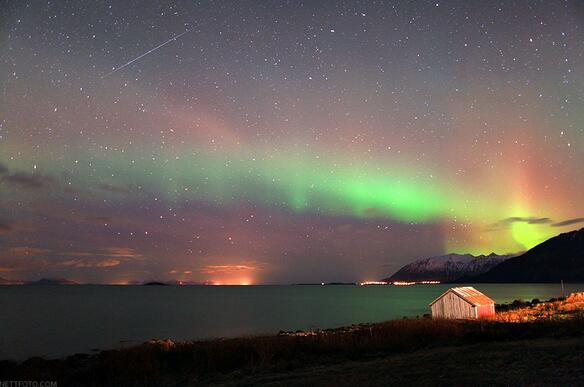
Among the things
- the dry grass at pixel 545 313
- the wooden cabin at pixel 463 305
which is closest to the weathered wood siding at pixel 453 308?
the wooden cabin at pixel 463 305

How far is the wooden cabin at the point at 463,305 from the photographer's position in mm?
44403

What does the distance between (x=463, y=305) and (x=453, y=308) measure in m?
1.43

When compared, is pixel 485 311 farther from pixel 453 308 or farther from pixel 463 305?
pixel 453 308

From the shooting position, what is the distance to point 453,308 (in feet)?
153

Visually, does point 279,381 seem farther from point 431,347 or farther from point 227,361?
point 431,347

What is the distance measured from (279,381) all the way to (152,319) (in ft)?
277

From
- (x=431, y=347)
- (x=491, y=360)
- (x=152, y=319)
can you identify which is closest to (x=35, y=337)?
(x=152, y=319)

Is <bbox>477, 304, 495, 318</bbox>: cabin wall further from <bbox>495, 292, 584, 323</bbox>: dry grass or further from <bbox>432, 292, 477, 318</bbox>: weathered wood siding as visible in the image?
<bbox>495, 292, 584, 323</bbox>: dry grass

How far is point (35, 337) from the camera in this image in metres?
65.8

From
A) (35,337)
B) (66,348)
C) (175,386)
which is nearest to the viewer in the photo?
(175,386)

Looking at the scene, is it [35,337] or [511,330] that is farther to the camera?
[35,337]

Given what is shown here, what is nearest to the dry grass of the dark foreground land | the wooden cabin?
the wooden cabin

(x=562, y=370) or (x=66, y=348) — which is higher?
(x=562, y=370)

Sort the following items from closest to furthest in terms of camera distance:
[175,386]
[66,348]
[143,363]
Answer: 1. [175,386]
2. [143,363]
3. [66,348]
